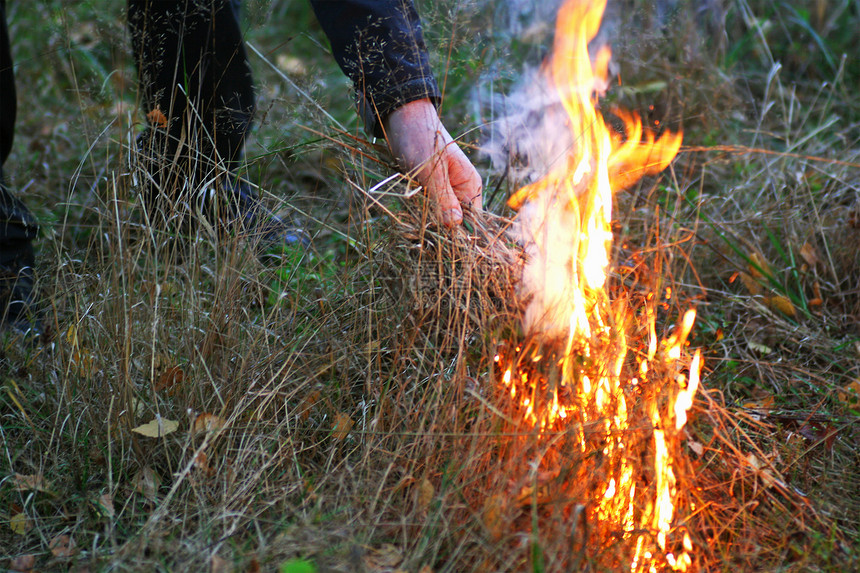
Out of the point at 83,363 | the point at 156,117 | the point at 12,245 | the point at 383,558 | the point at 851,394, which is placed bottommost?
the point at 851,394

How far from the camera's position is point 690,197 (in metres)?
2.72

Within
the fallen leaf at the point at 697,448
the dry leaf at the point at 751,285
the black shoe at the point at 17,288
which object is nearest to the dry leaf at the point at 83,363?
the black shoe at the point at 17,288

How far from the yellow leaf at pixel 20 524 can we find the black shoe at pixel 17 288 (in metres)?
0.67

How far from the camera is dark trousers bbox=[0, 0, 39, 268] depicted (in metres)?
2.03

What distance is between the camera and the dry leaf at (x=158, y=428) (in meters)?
1.50

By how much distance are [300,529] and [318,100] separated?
107 cm

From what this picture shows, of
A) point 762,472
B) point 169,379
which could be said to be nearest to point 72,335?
point 169,379

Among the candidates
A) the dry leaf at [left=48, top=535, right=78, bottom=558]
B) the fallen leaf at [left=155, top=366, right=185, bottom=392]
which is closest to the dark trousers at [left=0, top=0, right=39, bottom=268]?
the fallen leaf at [left=155, top=366, right=185, bottom=392]

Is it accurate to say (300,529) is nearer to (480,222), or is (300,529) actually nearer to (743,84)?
(480,222)

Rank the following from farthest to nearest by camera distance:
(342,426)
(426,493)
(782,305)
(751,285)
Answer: (751,285) < (782,305) < (342,426) < (426,493)

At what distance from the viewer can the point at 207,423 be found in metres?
1.54

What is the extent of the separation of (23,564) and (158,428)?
1.12 ft

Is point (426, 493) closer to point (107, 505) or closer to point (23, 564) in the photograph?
point (107, 505)

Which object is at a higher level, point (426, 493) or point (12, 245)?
point (12, 245)
